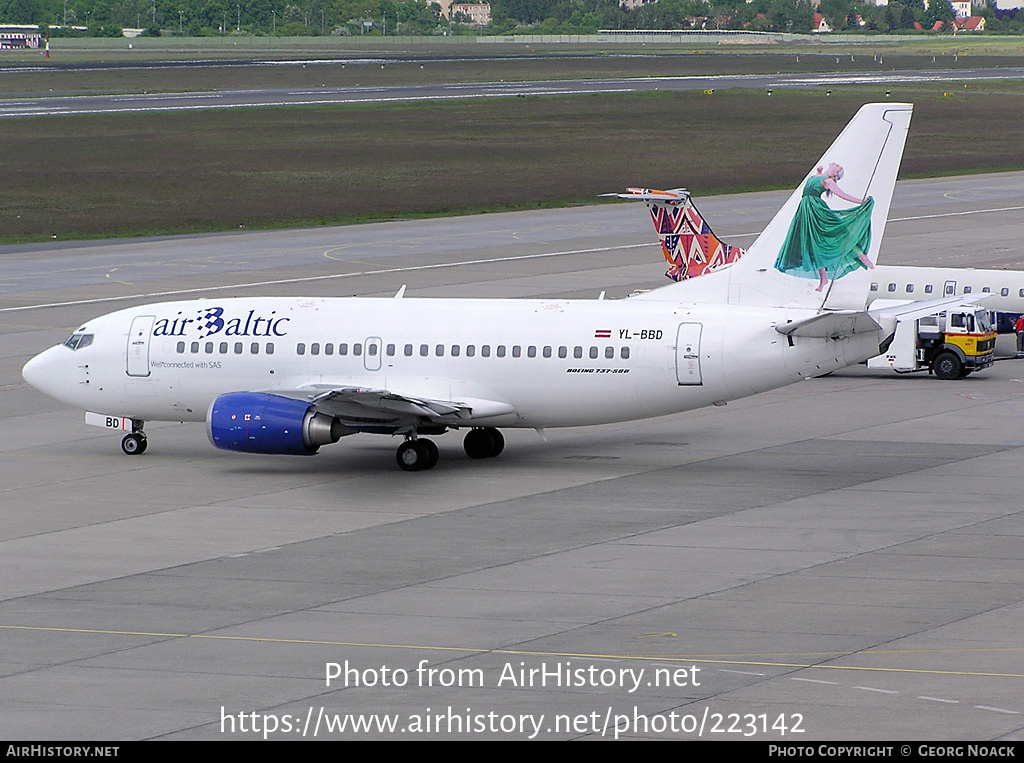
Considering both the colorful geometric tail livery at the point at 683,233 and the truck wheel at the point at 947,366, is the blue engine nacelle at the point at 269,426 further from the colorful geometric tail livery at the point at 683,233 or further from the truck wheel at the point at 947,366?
the colorful geometric tail livery at the point at 683,233

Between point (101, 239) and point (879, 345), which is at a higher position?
point (879, 345)

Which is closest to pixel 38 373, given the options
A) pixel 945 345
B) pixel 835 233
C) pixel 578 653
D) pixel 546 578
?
pixel 546 578

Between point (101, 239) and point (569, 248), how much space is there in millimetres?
25402

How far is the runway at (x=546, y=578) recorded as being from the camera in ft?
71.9

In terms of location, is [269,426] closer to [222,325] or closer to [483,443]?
[222,325]

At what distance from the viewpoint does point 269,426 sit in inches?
1538

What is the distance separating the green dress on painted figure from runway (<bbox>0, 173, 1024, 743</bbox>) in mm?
4794

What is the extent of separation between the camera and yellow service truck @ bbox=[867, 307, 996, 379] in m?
55.5

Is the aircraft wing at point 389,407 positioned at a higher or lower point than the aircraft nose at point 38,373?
higher

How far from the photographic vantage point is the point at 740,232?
3664 inches

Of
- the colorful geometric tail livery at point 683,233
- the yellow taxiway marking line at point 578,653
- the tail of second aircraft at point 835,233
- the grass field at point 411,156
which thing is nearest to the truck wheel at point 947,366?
the colorful geometric tail livery at point 683,233

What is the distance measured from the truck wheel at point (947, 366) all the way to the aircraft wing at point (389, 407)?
20.7 m

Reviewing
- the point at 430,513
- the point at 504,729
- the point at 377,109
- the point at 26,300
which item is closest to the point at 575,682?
the point at 504,729
